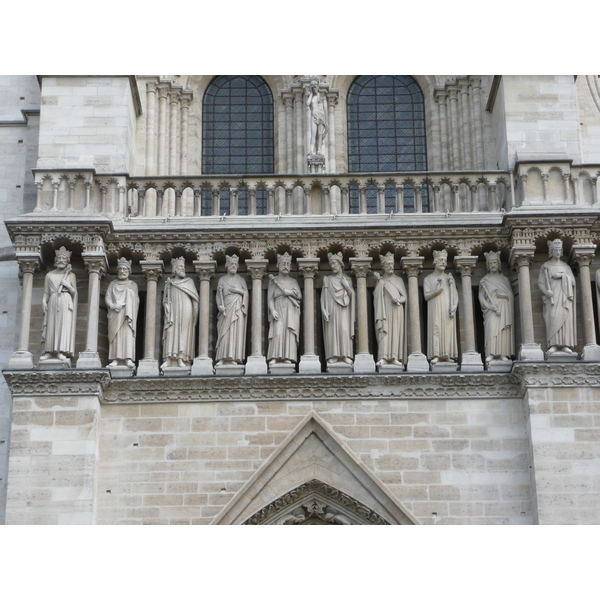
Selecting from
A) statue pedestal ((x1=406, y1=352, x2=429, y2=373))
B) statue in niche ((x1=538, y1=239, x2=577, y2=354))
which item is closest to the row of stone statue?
statue in niche ((x1=538, y1=239, x2=577, y2=354))

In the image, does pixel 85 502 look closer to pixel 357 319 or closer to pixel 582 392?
pixel 357 319

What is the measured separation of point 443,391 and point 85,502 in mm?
4328

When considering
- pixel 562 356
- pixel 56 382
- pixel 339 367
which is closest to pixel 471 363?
pixel 562 356

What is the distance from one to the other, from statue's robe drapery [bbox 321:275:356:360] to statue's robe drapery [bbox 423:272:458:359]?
92cm

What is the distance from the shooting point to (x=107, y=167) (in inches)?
810

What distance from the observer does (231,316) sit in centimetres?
1970

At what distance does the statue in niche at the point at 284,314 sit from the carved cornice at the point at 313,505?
158cm

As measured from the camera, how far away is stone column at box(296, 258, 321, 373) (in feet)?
63.7

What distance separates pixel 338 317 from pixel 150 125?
4461 mm

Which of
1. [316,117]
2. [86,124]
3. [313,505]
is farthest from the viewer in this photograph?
[316,117]

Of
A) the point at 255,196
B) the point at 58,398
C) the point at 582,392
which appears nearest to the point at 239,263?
the point at 255,196

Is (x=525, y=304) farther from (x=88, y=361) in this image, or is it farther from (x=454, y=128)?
(x=88, y=361)

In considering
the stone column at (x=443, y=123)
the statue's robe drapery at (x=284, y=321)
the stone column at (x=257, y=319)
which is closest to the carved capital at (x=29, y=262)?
the stone column at (x=257, y=319)

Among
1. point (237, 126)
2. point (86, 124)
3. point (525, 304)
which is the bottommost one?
point (525, 304)
